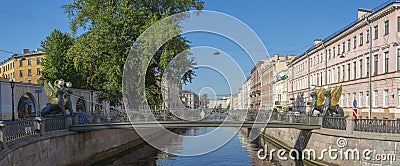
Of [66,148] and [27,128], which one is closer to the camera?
[27,128]

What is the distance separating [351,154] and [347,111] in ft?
73.1

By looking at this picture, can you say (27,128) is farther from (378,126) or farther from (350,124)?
(378,126)

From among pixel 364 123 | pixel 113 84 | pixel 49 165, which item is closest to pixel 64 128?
pixel 49 165

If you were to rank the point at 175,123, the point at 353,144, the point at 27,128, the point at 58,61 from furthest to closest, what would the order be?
1. the point at 58,61
2. the point at 175,123
3. the point at 353,144
4. the point at 27,128

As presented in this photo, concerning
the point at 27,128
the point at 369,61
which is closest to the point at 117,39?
the point at 27,128

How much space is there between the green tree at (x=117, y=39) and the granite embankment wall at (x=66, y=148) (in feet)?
15.7

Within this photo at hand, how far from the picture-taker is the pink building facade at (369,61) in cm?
2998

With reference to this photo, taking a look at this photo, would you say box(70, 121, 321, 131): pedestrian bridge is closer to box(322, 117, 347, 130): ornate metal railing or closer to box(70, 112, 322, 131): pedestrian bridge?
box(70, 112, 322, 131): pedestrian bridge

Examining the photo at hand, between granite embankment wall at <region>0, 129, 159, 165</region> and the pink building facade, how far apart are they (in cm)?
1714

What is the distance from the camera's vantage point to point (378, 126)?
18734 mm

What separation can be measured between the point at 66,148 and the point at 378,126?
17.1m

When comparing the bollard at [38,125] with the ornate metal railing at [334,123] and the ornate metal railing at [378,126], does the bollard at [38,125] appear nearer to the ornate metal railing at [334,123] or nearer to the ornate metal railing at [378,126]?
the ornate metal railing at [334,123]

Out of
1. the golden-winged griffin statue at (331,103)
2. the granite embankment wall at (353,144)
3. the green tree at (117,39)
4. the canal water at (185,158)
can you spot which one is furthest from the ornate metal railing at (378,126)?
the green tree at (117,39)

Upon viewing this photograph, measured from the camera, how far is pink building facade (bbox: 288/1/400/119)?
98.4ft
